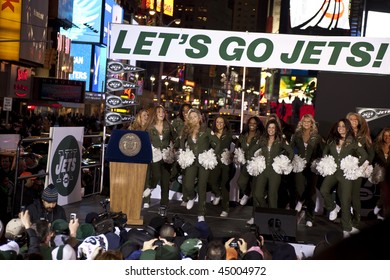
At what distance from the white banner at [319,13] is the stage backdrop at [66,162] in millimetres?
21982

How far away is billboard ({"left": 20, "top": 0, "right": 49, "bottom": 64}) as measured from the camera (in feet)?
132

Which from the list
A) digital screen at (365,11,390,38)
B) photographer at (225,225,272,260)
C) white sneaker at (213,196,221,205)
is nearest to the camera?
photographer at (225,225,272,260)

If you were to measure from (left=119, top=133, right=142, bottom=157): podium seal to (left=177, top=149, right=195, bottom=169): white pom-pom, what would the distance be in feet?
3.37

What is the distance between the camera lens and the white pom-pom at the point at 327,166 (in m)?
10.3

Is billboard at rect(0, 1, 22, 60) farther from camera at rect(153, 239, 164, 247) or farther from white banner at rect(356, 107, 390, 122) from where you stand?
camera at rect(153, 239, 164, 247)

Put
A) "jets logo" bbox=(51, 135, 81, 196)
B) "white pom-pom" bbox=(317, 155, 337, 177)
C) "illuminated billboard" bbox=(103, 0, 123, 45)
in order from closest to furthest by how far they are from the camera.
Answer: "white pom-pom" bbox=(317, 155, 337, 177) < "jets logo" bbox=(51, 135, 81, 196) < "illuminated billboard" bbox=(103, 0, 123, 45)

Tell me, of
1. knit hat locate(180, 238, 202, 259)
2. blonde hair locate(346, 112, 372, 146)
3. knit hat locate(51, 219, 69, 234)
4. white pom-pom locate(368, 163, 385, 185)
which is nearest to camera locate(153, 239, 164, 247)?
knit hat locate(180, 238, 202, 259)

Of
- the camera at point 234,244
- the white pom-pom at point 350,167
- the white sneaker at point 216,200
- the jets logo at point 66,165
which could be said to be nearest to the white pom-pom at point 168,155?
the white sneaker at point 216,200

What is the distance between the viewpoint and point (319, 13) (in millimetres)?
33500

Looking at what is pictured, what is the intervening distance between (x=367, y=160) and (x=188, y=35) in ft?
10.5

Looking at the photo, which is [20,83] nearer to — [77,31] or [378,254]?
[77,31]

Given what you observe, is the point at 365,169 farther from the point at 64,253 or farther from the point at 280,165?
the point at 64,253

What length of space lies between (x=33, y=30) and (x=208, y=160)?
33458mm
